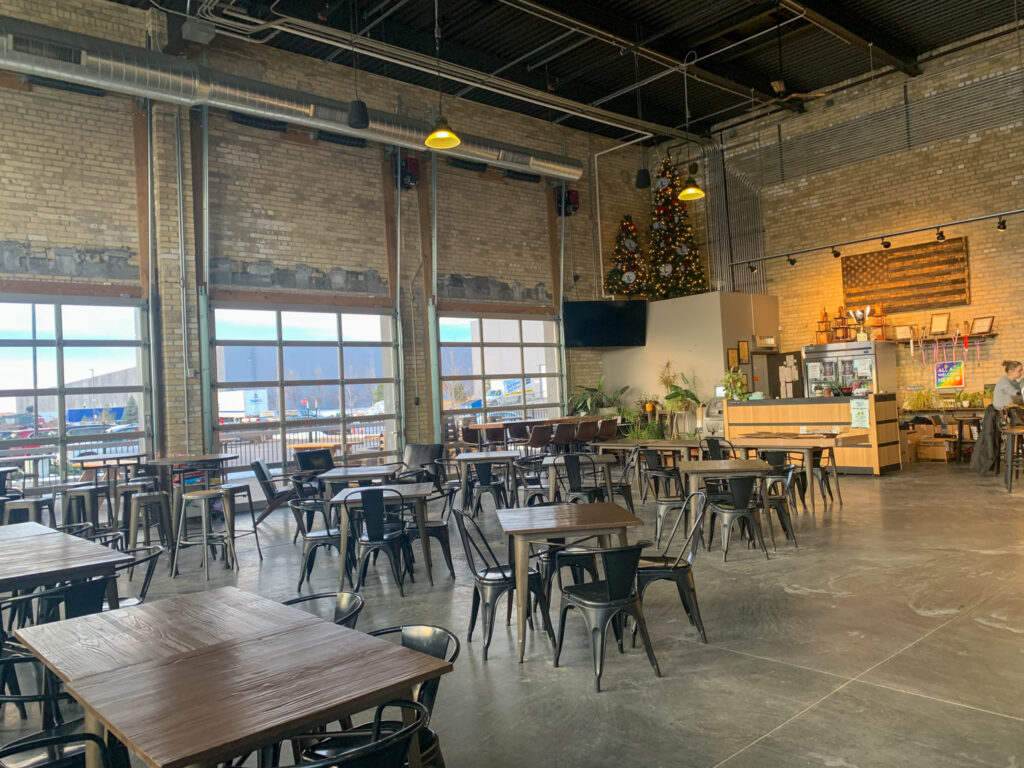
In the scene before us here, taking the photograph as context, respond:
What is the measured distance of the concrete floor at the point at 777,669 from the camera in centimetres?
283

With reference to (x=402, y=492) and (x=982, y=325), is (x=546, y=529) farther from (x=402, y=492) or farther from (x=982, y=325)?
(x=982, y=325)

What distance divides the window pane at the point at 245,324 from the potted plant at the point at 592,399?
5608mm

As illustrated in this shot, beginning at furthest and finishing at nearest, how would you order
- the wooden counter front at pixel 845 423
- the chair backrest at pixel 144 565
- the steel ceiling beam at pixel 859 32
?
the wooden counter front at pixel 845 423 → the steel ceiling beam at pixel 859 32 → the chair backrest at pixel 144 565

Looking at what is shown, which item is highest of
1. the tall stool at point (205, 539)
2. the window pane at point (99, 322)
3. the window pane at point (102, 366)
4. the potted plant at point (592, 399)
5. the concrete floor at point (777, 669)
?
the window pane at point (99, 322)

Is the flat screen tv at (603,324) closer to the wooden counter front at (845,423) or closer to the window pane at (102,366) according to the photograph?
the wooden counter front at (845,423)

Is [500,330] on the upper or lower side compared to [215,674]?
upper

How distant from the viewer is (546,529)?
3848mm

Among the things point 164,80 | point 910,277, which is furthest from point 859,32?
point 164,80

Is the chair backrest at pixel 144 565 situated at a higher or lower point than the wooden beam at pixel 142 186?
lower

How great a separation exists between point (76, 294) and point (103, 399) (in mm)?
1234

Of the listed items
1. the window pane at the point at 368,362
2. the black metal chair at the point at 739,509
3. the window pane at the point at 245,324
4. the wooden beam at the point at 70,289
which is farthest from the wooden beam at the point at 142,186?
the black metal chair at the point at 739,509

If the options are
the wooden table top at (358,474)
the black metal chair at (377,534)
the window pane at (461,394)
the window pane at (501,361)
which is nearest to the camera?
the black metal chair at (377,534)

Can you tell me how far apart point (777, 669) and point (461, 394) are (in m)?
8.80

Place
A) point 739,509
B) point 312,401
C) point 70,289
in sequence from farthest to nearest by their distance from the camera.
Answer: point 312,401 < point 70,289 < point 739,509
